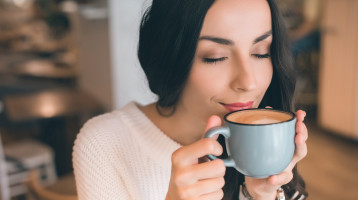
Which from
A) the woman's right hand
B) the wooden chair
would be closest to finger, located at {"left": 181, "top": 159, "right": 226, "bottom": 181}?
the woman's right hand

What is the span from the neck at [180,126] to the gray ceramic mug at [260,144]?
35 cm

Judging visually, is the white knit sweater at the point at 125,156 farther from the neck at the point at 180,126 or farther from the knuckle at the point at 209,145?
the knuckle at the point at 209,145

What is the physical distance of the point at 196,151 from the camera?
1.98 feet

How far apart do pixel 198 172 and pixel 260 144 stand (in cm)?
12

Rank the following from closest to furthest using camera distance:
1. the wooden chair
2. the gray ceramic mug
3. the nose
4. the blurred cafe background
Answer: the gray ceramic mug < the nose < the wooden chair < the blurred cafe background

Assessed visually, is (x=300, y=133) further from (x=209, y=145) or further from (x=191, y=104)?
(x=191, y=104)

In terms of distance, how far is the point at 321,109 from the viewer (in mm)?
4344

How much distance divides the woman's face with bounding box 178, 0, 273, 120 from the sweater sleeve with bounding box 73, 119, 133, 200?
0.33 meters

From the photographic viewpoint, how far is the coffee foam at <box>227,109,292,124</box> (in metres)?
0.65

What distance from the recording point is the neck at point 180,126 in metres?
1.00

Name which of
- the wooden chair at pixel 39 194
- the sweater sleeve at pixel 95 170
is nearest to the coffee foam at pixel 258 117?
the sweater sleeve at pixel 95 170

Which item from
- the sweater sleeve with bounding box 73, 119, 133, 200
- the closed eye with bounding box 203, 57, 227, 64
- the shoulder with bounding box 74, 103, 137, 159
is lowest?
the sweater sleeve with bounding box 73, 119, 133, 200

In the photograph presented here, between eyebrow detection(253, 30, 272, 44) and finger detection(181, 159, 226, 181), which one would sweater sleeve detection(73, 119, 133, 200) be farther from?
eyebrow detection(253, 30, 272, 44)

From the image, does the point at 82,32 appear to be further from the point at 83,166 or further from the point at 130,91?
the point at 83,166
